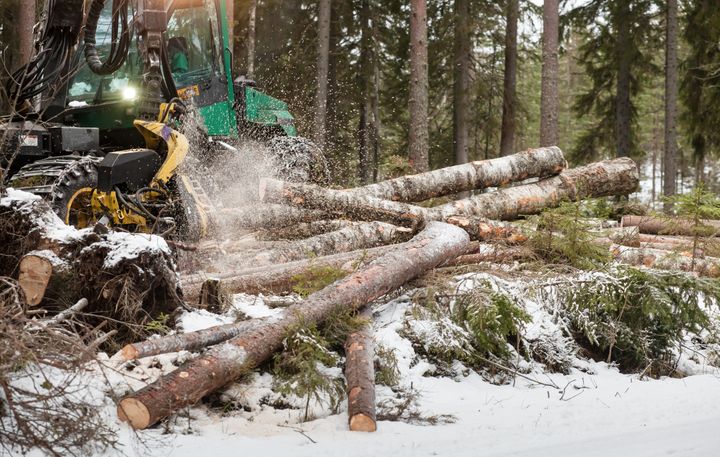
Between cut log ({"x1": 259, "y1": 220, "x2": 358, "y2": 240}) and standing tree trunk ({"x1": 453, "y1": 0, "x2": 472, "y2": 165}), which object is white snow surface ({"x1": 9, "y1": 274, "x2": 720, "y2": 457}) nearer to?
cut log ({"x1": 259, "y1": 220, "x2": 358, "y2": 240})

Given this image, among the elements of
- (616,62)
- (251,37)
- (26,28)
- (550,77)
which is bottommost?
(550,77)

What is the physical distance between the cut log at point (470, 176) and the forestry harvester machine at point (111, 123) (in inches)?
100

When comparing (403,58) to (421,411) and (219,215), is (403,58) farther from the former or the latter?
(421,411)

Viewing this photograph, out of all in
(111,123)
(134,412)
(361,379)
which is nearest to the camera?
(134,412)

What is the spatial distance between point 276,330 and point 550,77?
34.6 feet

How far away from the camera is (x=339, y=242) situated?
789 centimetres

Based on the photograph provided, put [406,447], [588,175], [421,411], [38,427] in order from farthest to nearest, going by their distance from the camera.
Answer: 1. [588,175]
2. [421,411]
3. [406,447]
4. [38,427]

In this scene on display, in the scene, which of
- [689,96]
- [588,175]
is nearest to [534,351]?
[588,175]

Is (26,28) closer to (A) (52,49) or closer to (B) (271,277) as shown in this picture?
(A) (52,49)

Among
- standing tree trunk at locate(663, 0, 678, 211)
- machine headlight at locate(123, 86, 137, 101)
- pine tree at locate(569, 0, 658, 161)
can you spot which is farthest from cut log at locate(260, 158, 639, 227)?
pine tree at locate(569, 0, 658, 161)

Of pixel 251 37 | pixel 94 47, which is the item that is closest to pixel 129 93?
pixel 94 47

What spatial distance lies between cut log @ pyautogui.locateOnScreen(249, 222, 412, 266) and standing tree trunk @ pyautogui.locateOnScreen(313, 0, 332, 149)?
9721mm

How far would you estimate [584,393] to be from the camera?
15.5 ft

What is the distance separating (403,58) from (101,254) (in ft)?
58.8
